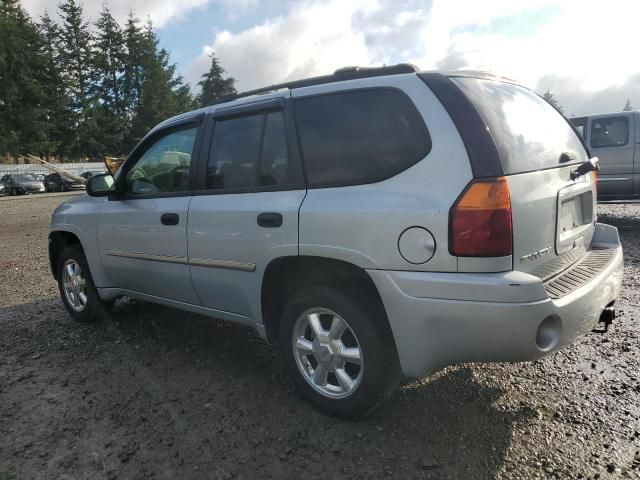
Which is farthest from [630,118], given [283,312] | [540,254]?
[283,312]

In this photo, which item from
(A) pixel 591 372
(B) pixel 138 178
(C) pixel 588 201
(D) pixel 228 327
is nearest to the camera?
(C) pixel 588 201

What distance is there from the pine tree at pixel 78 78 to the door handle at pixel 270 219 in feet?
182

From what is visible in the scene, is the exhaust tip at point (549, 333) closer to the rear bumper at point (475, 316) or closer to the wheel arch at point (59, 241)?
the rear bumper at point (475, 316)

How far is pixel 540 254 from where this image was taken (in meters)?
2.36

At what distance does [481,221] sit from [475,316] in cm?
43

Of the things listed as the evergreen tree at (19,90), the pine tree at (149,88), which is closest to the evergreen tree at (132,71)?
the pine tree at (149,88)

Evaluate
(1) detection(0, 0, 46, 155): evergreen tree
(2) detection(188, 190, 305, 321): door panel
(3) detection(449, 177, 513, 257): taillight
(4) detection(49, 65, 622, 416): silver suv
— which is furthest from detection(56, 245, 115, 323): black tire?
(1) detection(0, 0, 46, 155): evergreen tree

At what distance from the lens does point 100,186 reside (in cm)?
405

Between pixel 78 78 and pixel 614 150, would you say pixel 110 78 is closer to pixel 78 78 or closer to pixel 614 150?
pixel 78 78

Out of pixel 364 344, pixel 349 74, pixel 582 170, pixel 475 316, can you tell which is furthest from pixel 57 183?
pixel 475 316

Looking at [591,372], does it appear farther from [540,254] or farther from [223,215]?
[223,215]

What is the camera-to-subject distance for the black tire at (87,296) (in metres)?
4.42

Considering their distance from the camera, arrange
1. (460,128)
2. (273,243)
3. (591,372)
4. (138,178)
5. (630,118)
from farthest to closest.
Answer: (630,118)
(138,178)
(591,372)
(273,243)
(460,128)

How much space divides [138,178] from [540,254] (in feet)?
10.1
